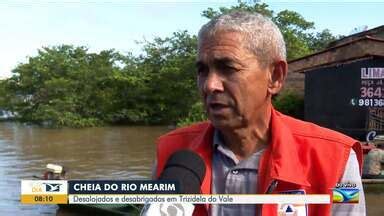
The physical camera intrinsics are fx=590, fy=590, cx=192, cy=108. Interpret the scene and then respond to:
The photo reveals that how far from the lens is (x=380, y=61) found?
49.3 feet

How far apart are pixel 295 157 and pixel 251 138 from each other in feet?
0.51

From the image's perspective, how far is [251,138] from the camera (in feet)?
5.03

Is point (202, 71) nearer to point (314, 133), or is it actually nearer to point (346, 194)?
point (314, 133)

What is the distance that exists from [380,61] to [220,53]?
1447 cm

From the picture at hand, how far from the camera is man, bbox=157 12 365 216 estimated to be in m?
1.39

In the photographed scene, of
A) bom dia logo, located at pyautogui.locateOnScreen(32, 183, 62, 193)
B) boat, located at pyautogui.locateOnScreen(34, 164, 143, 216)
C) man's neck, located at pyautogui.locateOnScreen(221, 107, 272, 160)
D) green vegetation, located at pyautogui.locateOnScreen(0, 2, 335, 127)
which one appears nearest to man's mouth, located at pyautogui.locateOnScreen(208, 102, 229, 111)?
man's neck, located at pyautogui.locateOnScreen(221, 107, 272, 160)

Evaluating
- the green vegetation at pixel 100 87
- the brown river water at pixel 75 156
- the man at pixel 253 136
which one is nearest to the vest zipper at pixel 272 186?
the man at pixel 253 136

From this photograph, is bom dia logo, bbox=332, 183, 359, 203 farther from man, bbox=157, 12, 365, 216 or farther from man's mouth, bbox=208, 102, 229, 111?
man's mouth, bbox=208, 102, 229, 111

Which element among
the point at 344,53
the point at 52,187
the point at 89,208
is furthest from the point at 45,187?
the point at 344,53

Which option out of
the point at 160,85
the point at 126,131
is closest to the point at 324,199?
the point at 126,131

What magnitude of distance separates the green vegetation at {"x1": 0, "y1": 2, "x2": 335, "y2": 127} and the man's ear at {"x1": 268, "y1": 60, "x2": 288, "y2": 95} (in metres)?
30.4

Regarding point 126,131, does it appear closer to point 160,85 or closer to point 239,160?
point 160,85

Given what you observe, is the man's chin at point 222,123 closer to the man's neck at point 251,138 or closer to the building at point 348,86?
the man's neck at point 251,138

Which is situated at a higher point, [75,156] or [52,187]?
[52,187]
